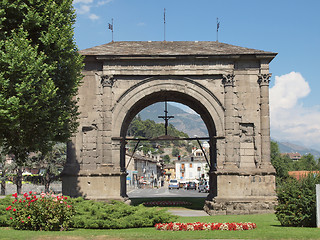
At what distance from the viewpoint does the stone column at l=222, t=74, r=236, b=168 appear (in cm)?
2358

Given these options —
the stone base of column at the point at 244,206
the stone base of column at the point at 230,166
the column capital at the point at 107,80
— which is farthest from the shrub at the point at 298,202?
the column capital at the point at 107,80

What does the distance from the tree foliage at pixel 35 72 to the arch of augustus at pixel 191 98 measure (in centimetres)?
457

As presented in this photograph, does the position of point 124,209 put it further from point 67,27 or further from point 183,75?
point 183,75

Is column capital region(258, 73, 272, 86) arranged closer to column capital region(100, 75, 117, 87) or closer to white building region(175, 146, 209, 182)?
column capital region(100, 75, 117, 87)

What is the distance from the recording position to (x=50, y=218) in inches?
601

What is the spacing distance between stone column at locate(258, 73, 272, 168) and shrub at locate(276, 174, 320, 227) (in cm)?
689

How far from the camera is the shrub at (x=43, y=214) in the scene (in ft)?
49.7

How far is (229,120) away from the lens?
78.5 ft

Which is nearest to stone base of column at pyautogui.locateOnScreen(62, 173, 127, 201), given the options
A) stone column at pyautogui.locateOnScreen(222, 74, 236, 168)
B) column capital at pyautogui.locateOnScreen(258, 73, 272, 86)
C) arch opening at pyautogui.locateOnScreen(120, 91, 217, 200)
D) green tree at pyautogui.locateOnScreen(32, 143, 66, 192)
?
arch opening at pyautogui.locateOnScreen(120, 91, 217, 200)

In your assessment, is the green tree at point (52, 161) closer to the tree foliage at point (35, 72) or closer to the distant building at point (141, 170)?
the tree foliage at point (35, 72)

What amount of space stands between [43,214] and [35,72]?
5.43 metres

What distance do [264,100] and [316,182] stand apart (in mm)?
8779

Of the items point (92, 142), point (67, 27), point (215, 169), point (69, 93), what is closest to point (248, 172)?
point (215, 169)

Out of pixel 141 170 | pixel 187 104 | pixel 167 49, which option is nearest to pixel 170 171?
pixel 141 170
